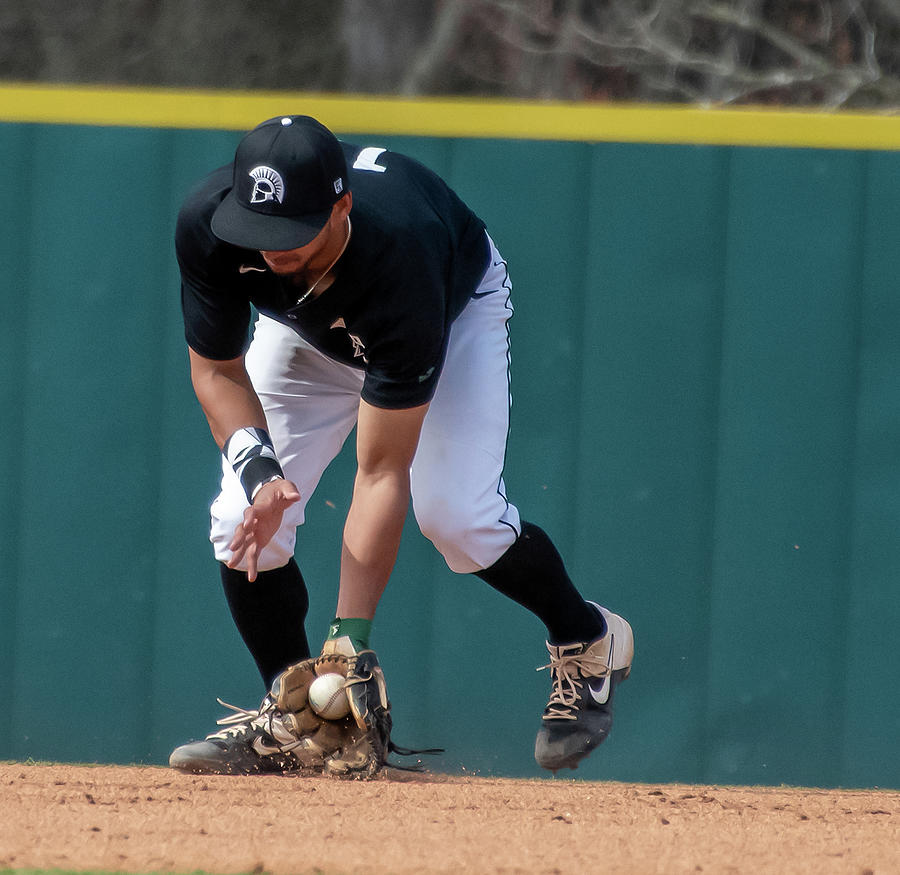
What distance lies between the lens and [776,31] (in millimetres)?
10055

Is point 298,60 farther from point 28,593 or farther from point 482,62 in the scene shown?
point 28,593

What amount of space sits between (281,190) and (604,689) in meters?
1.65

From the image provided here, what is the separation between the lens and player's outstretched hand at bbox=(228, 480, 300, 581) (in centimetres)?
290

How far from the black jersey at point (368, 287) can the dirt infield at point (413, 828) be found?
36.5 inches

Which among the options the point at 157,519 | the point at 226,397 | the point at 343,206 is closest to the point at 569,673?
the point at 226,397

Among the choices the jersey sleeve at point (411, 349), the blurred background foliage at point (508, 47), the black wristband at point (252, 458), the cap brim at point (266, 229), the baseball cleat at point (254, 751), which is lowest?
the baseball cleat at point (254, 751)

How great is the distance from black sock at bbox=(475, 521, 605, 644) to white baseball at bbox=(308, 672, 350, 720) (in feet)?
1.56

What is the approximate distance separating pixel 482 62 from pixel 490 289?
798cm

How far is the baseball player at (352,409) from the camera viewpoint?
2871 mm

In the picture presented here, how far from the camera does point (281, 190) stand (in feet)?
8.83

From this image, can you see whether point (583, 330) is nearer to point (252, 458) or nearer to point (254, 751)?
point (252, 458)

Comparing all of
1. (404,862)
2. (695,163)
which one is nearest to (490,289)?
(695,163)

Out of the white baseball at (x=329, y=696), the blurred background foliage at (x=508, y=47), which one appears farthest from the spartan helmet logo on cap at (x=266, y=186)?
the blurred background foliage at (x=508, y=47)

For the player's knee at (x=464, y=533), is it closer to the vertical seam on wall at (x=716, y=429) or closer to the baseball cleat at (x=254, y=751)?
the baseball cleat at (x=254, y=751)
